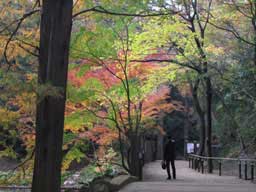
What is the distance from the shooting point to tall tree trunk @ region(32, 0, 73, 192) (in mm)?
6488

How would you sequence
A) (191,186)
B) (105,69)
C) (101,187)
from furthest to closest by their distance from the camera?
1. (105,69)
2. (191,186)
3. (101,187)

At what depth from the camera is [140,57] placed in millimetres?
17047

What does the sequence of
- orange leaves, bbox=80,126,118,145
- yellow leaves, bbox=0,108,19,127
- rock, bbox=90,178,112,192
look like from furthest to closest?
1. orange leaves, bbox=80,126,118,145
2. rock, bbox=90,178,112,192
3. yellow leaves, bbox=0,108,19,127

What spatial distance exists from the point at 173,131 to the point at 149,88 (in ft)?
84.7

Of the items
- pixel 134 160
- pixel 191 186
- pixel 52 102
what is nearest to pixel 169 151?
pixel 134 160

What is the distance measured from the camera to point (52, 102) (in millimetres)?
6629

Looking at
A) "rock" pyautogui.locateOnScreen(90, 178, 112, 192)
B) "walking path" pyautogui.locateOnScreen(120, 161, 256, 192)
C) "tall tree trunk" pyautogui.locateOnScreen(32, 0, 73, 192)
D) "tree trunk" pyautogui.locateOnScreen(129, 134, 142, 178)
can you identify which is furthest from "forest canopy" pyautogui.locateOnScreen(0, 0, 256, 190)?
"walking path" pyautogui.locateOnScreen(120, 161, 256, 192)

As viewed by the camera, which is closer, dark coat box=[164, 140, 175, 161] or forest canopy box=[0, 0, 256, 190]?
forest canopy box=[0, 0, 256, 190]

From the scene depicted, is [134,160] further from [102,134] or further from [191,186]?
[191,186]

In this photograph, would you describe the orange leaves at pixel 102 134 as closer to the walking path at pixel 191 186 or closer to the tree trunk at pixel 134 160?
the tree trunk at pixel 134 160

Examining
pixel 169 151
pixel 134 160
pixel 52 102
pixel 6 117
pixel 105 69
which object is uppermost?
pixel 105 69

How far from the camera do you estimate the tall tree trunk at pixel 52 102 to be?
649 cm

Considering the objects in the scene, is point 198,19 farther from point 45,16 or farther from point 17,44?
point 45,16

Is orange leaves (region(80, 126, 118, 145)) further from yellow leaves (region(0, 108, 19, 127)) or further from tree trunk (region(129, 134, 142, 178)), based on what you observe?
yellow leaves (region(0, 108, 19, 127))
